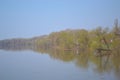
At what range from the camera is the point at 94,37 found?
1998 inches

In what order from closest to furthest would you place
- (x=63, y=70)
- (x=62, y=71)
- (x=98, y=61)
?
(x=62, y=71) < (x=63, y=70) < (x=98, y=61)

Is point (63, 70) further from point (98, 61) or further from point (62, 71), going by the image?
point (98, 61)

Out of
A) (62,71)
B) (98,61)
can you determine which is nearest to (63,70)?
(62,71)

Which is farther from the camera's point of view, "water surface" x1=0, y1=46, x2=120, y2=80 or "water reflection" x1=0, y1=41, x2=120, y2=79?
"water reflection" x1=0, y1=41, x2=120, y2=79

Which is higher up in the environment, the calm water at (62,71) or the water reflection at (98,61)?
the water reflection at (98,61)

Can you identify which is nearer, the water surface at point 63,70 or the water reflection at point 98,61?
the water surface at point 63,70

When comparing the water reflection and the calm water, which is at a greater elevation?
the water reflection

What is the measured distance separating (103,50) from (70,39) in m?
23.0

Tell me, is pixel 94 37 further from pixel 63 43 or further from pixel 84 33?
pixel 63 43

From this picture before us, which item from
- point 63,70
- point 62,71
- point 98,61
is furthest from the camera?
point 98,61

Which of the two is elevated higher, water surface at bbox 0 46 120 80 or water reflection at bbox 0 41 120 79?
water reflection at bbox 0 41 120 79

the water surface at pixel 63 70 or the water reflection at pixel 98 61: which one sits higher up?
the water reflection at pixel 98 61

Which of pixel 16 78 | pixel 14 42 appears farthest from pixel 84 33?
pixel 14 42

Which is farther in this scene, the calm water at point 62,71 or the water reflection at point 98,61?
the water reflection at point 98,61
